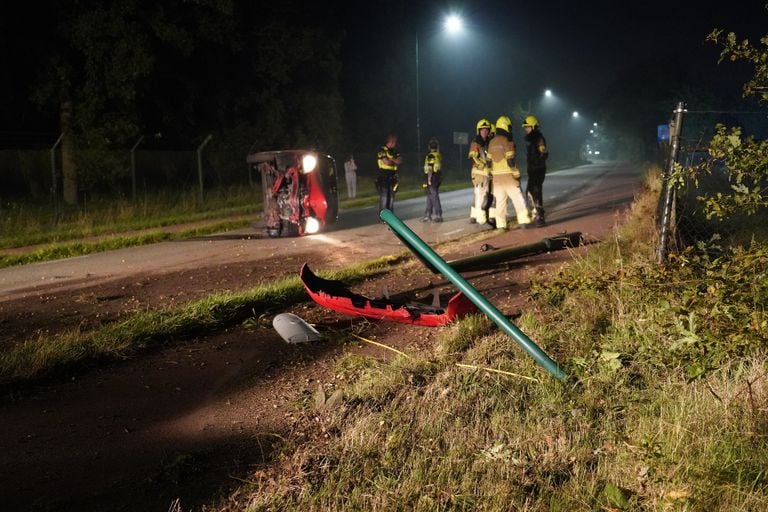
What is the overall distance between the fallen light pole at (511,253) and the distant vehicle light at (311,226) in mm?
4712

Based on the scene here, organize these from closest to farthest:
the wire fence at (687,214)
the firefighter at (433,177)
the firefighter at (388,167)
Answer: the wire fence at (687,214)
the firefighter at (433,177)
the firefighter at (388,167)

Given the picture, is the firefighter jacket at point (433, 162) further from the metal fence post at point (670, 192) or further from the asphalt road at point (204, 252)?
the metal fence post at point (670, 192)

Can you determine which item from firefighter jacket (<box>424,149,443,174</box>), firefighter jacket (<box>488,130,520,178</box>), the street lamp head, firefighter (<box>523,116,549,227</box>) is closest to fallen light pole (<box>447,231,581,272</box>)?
firefighter jacket (<box>488,130,520,178</box>)

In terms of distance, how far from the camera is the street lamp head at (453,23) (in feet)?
92.7

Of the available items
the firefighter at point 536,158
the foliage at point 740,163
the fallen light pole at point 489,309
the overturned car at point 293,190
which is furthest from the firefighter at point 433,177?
the foliage at point 740,163

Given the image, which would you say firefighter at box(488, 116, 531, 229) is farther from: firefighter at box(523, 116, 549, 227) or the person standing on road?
the person standing on road

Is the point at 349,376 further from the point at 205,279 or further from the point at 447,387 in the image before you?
the point at 205,279

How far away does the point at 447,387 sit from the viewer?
4.38 metres

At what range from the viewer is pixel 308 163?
40.4 ft

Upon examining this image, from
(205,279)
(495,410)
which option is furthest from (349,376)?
(205,279)

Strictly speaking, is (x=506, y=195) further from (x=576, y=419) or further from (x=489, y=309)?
(x=576, y=419)

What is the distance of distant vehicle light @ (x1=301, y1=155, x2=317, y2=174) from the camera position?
12.2 m

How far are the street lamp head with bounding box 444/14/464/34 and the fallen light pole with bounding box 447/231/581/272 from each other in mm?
20183

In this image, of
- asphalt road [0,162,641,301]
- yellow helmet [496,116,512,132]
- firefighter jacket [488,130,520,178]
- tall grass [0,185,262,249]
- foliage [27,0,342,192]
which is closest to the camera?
asphalt road [0,162,641,301]
